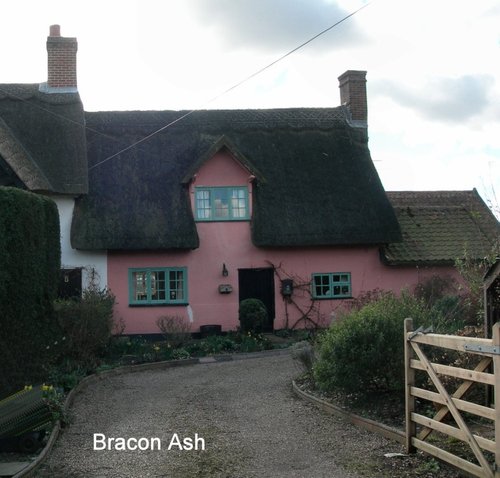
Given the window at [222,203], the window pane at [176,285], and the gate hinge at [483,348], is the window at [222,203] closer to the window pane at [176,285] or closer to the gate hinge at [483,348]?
the window pane at [176,285]

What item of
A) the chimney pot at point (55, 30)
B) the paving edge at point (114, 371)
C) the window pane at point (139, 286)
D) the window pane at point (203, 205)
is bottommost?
the paving edge at point (114, 371)

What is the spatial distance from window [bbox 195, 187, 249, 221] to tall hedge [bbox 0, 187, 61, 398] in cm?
853

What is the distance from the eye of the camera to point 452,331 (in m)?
11.0

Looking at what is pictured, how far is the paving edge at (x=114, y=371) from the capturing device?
26.0 feet

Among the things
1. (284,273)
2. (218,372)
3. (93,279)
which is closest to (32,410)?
(218,372)

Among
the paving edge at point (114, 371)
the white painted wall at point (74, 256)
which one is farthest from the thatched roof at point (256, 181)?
the paving edge at point (114, 371)

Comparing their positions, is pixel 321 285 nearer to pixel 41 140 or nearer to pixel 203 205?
pixel 203 205

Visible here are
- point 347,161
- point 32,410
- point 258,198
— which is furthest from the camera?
point 347,161

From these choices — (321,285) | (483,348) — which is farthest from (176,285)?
(483,348)

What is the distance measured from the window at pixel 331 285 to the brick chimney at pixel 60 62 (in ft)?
33.1

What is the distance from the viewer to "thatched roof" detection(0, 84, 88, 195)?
18828mm

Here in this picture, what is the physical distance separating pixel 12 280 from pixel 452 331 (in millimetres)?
6966

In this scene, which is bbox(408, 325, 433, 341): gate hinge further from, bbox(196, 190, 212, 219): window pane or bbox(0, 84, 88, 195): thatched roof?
bbox(196, 190, 212, 219): window pane

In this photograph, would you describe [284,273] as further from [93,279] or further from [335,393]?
[335,393]
